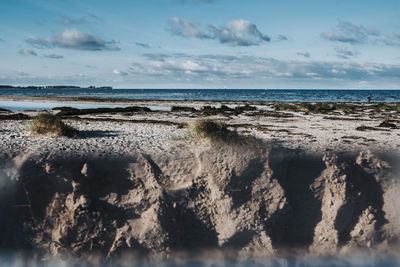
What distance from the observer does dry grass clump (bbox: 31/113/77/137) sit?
12.5 m

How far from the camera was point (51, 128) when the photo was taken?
12.7 m

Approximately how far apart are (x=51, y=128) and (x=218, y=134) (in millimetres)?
6358

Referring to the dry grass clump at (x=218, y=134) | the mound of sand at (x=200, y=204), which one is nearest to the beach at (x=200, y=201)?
the mound of sand at (x=200, y=204)

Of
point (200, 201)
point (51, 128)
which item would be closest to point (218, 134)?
point (200, 201)

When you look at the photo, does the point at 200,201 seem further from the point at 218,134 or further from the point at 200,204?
the point at 218,134

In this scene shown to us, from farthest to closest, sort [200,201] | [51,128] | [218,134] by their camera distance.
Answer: [51,128], [218,134], [200,201]

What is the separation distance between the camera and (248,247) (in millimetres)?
9711

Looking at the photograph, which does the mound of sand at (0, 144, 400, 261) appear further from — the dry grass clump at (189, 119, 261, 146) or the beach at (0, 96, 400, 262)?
the dry grass clump at (189, 119, 261, 146)

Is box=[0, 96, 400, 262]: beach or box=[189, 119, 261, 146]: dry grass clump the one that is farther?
box=[189, 119, 261, 146]: dry grass clump

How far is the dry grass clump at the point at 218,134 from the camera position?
10.4 m

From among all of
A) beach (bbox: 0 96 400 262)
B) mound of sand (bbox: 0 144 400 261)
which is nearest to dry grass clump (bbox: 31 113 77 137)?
beach (bbox: 0 96 400 262)

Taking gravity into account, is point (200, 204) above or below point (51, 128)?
below

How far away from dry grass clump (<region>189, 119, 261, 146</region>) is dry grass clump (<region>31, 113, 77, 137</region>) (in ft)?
15.5

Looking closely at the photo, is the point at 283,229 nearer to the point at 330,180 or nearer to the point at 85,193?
the point at 330,180
